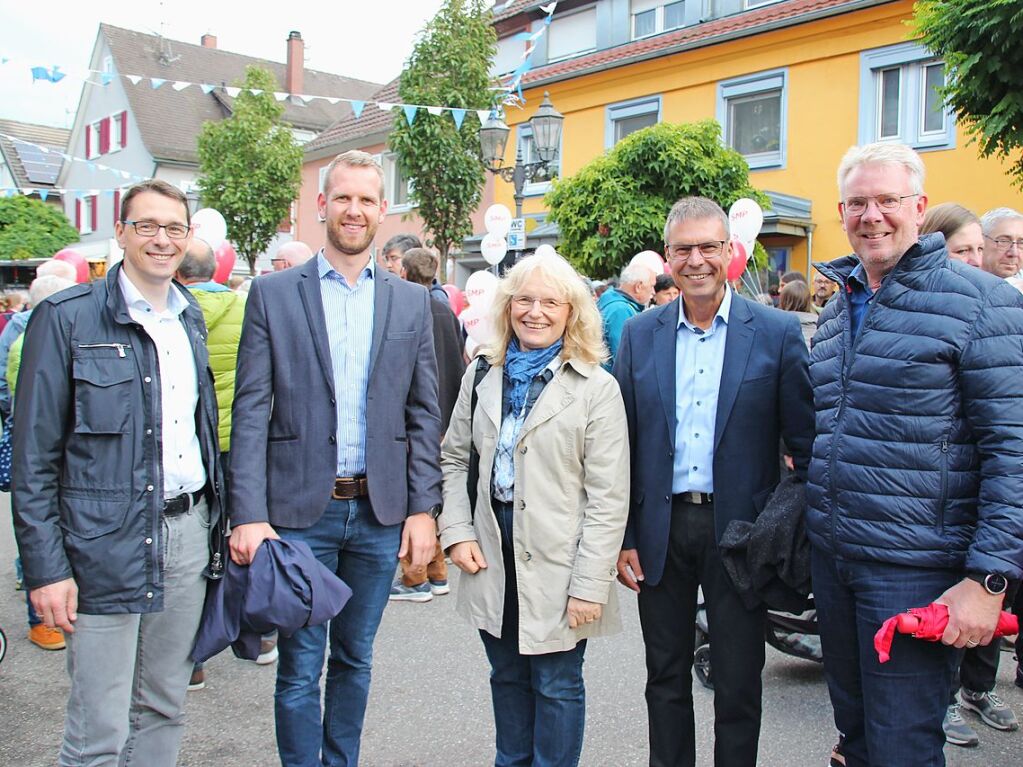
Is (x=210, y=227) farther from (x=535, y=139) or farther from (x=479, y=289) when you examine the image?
(x=535, y=139)

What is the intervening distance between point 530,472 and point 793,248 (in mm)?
13373

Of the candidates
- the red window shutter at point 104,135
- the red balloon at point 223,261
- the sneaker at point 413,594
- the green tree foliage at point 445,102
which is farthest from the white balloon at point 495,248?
the red window shutter at point 104,135

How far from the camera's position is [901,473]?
2275mm

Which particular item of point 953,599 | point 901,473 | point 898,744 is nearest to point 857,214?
point 901,473

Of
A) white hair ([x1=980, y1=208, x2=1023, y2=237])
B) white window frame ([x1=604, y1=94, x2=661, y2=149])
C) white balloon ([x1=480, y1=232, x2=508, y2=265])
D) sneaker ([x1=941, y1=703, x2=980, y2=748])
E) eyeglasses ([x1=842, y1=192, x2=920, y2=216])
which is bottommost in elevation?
sneaker ([x1=941, y1=703, x2=980, y2=748])

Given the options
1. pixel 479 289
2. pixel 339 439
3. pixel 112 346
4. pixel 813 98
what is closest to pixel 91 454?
pixel 112 346

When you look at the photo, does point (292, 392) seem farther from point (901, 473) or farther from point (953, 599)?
point (953, 599)

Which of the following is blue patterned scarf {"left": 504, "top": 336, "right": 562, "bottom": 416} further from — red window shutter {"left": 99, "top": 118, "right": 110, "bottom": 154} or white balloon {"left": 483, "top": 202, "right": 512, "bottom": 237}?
red window shutter {"left": 99, "top": 118, "right": 110, "bottom": 154}

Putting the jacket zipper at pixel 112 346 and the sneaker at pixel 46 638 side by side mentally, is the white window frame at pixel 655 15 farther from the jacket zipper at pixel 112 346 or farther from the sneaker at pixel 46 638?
the jacket zipper at pixel 112 346

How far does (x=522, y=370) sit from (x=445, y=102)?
11877 millimetres

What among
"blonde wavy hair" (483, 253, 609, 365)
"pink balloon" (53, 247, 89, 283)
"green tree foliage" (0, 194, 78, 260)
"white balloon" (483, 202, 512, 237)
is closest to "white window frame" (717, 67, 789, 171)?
"white balloon" (483, 202, 512, 237)

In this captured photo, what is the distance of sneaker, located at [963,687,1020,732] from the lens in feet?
12.2

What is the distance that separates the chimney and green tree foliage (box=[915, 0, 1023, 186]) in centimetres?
3071

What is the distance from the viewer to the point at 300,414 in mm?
2807
